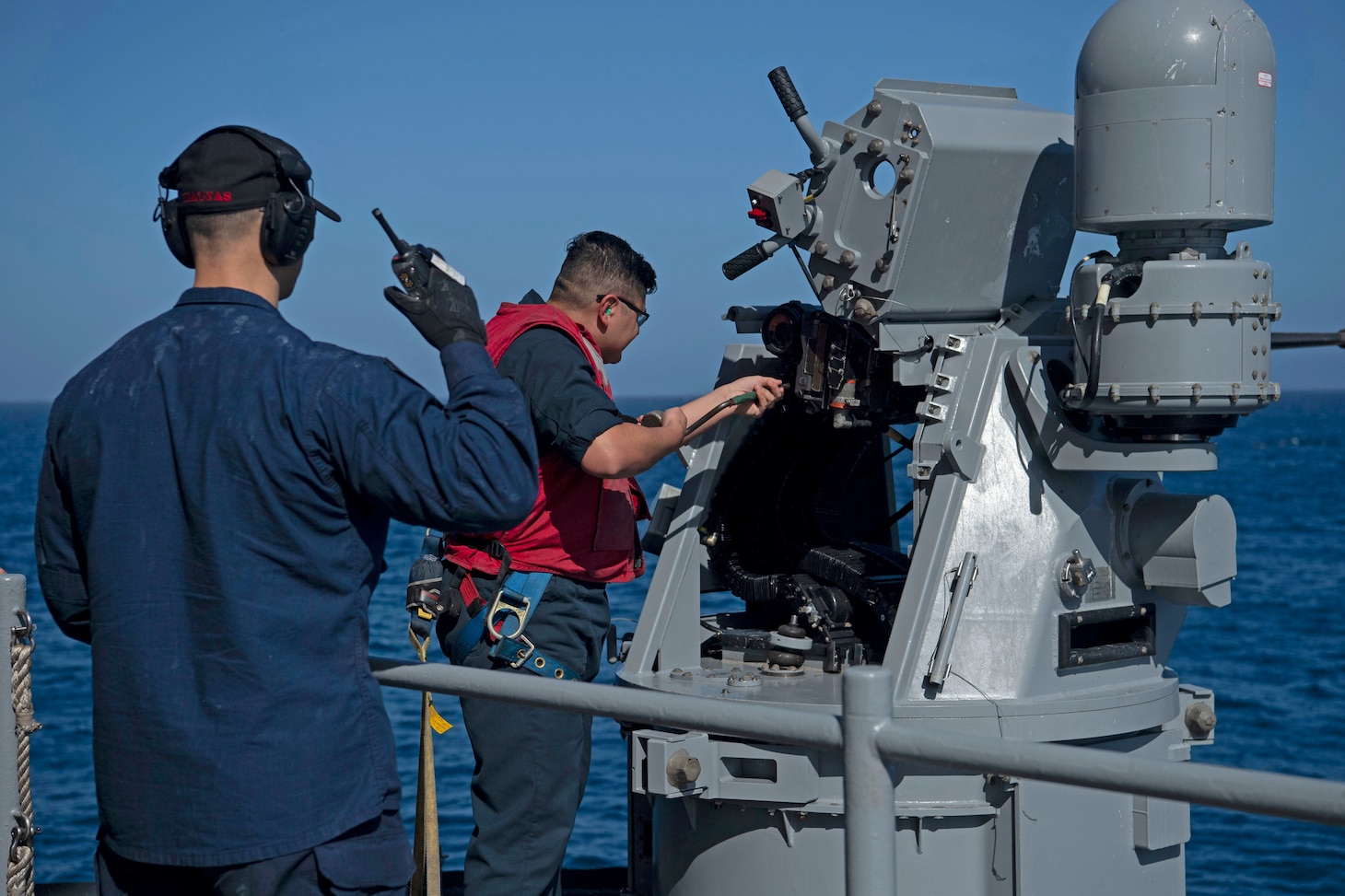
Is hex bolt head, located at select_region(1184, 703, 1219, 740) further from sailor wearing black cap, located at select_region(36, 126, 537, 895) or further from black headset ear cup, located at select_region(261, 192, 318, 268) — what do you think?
black headset ear cup, located at select_region(261, 192, 318, 268)

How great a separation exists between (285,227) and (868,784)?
4.46ft

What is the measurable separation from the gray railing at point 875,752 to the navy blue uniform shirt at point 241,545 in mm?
380

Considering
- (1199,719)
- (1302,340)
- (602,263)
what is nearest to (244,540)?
(602,263)

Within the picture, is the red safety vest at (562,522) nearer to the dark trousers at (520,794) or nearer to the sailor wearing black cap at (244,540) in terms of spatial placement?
the dark trousers at (520,794)

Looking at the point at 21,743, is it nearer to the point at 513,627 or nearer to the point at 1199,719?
the point at 513,627

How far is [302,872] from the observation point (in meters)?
2.49

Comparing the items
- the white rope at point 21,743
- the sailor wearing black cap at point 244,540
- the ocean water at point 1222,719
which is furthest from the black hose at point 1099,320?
the white rope at point 21,743

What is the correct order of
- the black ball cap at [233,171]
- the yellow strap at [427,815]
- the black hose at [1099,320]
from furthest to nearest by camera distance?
the black hose at [1099,320] → the yellow strap at [427,815] → the black ball cap at [233,171]

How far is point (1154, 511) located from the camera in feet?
13.9

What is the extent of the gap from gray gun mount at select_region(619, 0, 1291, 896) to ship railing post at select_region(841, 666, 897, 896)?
4.65ft

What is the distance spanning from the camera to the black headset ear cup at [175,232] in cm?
261

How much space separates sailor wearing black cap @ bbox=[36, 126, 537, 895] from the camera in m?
2.44

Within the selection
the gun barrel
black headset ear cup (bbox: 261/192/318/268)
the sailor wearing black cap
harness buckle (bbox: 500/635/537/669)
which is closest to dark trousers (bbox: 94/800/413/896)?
the sailor wearing black cap

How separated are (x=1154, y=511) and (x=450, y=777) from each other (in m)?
17.8
